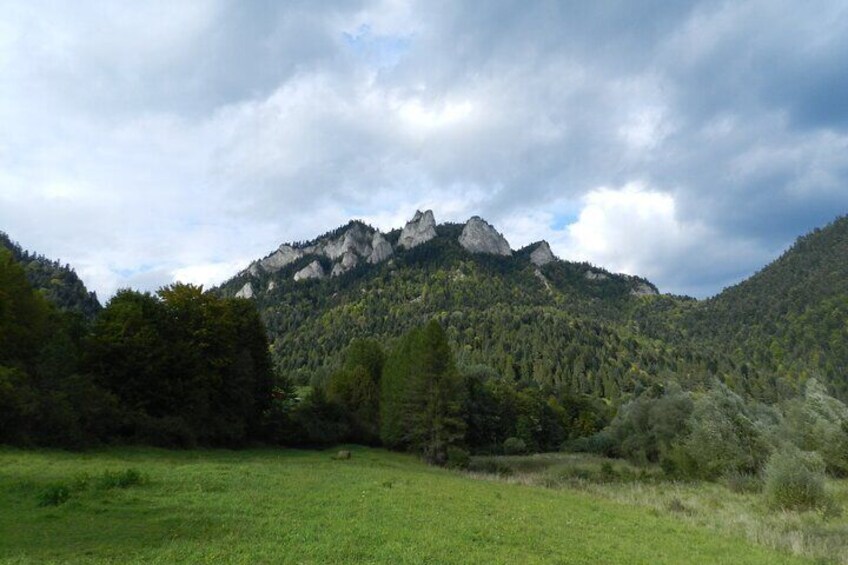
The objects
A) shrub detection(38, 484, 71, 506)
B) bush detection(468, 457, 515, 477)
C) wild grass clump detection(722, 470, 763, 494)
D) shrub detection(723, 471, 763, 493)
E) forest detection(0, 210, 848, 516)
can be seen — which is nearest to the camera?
shrub detection(38, 484, 71, 506)

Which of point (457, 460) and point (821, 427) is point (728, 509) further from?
point (457, 460)

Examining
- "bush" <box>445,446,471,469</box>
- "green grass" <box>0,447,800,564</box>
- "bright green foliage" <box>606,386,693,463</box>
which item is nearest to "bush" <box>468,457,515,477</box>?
"bush" <box>445,446,471,469</box>

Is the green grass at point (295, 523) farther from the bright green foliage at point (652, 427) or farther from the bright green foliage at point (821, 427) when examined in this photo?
the bright green foliage at point (652, 427)

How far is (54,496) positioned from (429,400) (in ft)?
150

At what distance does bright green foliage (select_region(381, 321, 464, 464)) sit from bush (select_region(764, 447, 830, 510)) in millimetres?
33601

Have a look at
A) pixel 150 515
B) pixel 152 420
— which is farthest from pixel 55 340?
pixel 150 515

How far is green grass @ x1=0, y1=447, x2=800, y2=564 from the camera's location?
13.0 metres

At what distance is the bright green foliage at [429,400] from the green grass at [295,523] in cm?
3196

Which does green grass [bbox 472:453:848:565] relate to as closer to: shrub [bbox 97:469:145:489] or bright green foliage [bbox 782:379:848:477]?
bright green foliage [bbox 782:379:848:477]

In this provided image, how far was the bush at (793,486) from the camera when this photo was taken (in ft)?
92.3

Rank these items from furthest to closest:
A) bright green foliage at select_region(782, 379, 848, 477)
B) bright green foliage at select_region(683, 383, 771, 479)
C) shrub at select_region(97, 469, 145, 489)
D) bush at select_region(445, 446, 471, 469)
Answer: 1. bush at select_region(445, 446, 471, 469)
2. bright green foliage at select_region(683, 383, 771, 479)
3. bright green foliage at select_region(782, 379, 848, 477)
4. shrub at select_region(97, 469, 145, 489)

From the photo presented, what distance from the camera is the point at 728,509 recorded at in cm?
2947

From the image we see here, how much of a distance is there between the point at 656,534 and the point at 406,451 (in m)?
49.4

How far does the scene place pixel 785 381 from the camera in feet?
585
